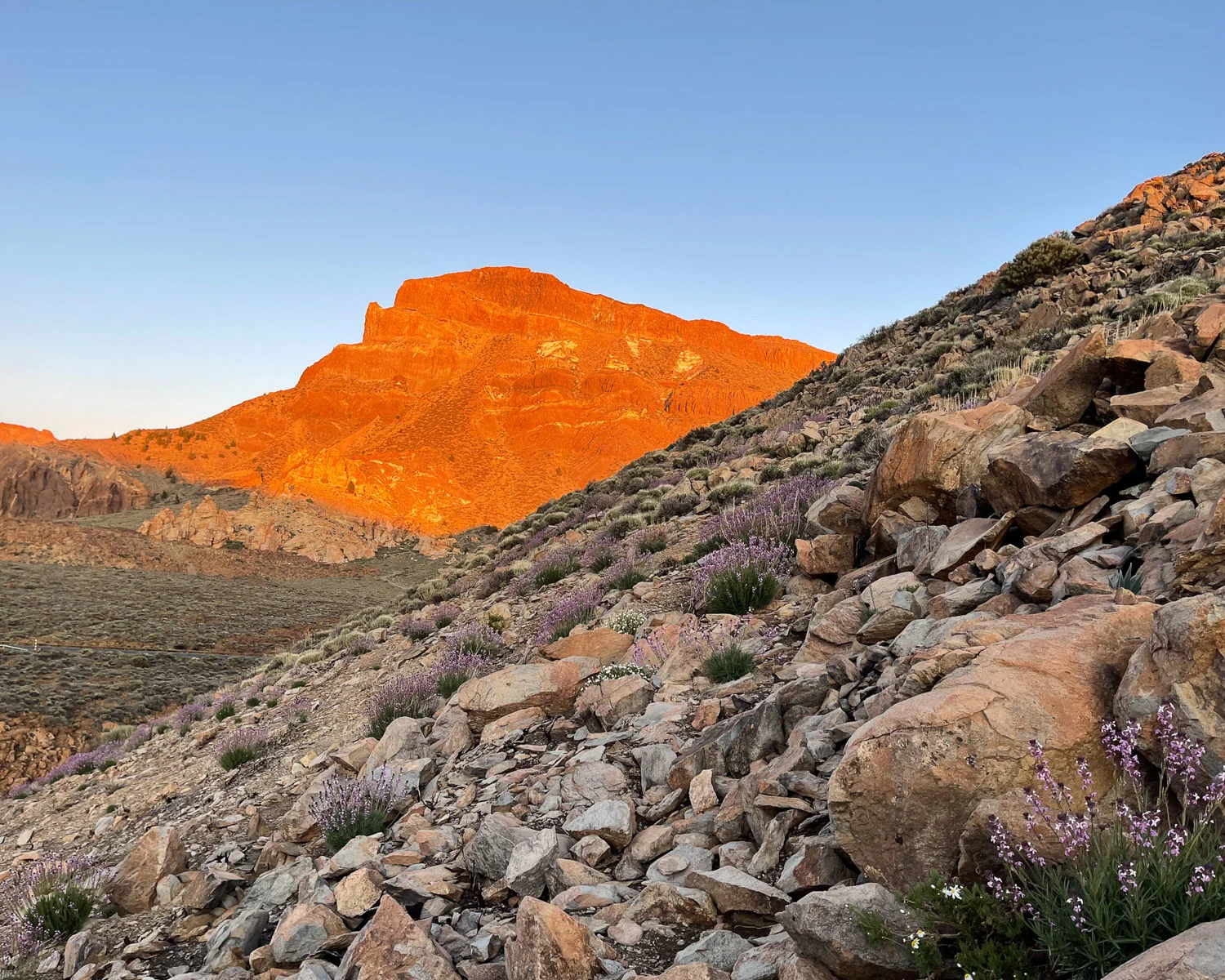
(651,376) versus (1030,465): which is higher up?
(651,376)

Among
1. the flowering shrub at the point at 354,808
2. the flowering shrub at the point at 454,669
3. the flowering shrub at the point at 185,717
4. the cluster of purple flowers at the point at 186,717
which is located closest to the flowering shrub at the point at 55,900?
the flowering shrub at the point at 354,808

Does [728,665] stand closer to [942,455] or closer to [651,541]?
[942,455]

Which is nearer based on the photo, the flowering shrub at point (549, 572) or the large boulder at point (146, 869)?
the large boulder at point (146, 869)

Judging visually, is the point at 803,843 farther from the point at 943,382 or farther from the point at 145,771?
the point at 943,382

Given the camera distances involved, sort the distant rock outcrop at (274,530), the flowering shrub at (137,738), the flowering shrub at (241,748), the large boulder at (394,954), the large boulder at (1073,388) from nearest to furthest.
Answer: the large boulder at (394,954) → the large boulder at (1073,388) → the flowering shrub at (241,748) → the flowering shrub at (137,738) → the distant rock outcrop at (274,530)

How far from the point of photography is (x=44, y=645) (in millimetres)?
29344

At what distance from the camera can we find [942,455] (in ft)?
22.0

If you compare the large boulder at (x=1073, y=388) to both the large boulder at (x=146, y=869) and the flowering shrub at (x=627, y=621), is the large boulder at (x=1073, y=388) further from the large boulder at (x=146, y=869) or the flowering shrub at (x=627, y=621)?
the large boulder at (x=146, y=869)

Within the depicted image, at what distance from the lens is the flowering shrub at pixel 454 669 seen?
28.8 feet

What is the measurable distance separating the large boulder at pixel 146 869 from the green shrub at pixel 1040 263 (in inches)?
1037

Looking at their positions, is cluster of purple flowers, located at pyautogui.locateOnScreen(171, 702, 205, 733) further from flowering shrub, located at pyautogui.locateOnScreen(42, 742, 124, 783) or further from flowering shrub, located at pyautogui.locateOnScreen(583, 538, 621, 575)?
flowering shrub, located at pyautogui.locateOnScreen(583, 538, 621, 575)

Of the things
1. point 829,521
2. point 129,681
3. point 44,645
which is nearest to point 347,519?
point 44,645

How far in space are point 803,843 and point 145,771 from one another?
515 inches

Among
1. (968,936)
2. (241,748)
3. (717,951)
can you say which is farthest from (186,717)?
(968,936)
